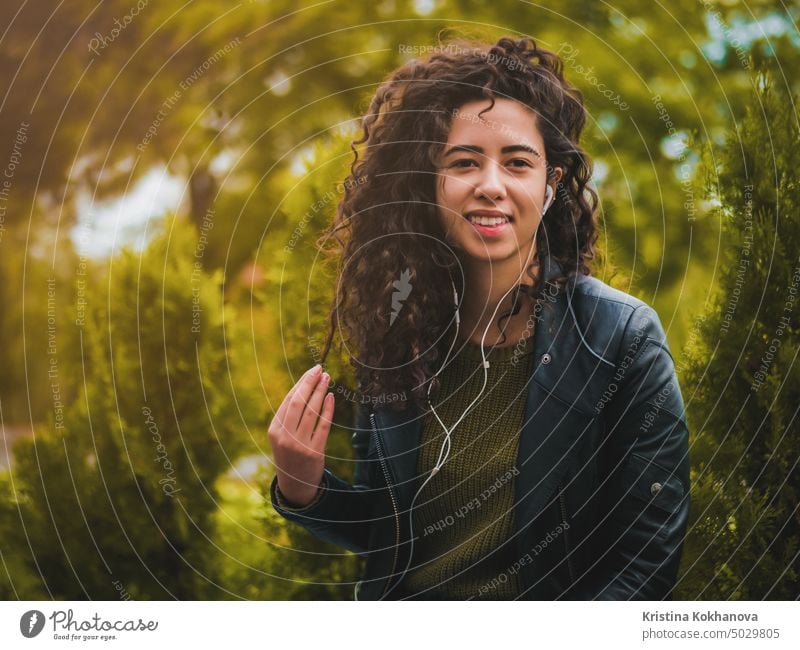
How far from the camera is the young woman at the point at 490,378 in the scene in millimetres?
2373

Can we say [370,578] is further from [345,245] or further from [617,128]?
[617,128]

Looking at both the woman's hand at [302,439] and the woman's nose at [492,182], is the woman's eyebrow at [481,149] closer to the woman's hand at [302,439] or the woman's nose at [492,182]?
the woman's nose at [492,182]

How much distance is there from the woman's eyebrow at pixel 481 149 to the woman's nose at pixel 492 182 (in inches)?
1.8

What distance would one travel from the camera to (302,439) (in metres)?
2.49

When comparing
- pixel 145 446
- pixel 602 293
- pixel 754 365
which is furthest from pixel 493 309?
pixel 145 446

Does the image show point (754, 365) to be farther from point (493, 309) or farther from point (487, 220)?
point (487, 220)

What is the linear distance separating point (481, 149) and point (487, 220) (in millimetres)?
215

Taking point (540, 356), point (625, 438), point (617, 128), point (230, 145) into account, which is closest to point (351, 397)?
point (540, 356)

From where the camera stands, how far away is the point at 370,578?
2.63m

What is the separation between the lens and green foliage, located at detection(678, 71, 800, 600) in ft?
8.61

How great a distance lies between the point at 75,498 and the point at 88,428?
10.7 inches

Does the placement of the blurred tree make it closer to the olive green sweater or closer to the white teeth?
the olive green sweater
